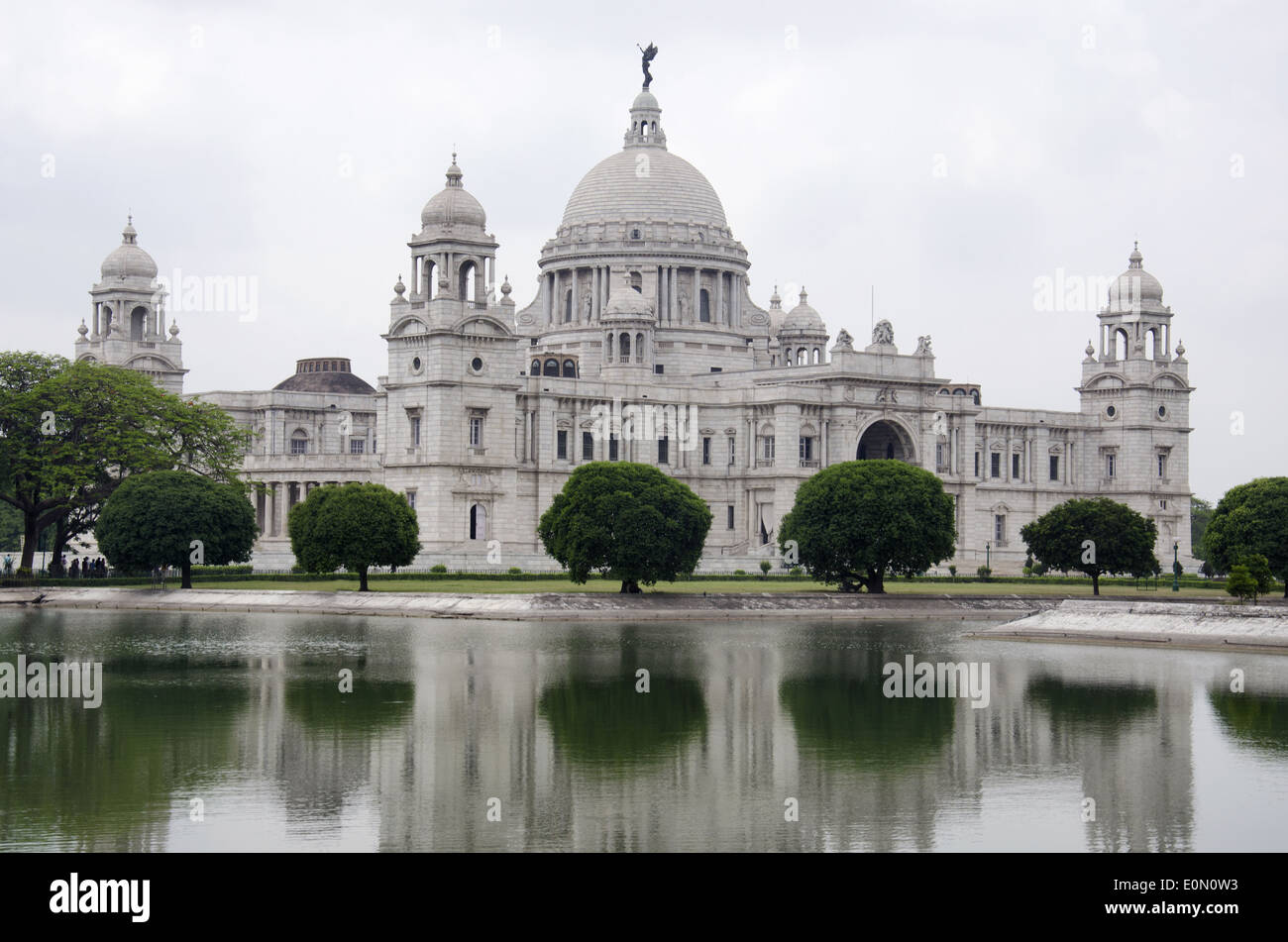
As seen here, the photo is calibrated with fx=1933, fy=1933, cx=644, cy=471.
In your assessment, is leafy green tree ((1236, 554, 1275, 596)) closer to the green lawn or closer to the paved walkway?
the green lawn

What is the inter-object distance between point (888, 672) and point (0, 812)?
87.1 ft

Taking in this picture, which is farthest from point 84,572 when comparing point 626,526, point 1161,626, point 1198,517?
point 1198,517

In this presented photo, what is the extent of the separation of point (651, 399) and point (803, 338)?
21.3m

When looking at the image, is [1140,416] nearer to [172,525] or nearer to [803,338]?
[803,338]

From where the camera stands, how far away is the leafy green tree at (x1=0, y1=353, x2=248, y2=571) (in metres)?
85.2

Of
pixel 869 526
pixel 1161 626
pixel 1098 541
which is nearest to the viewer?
pixel 1161 626

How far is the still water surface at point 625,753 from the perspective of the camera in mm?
27906

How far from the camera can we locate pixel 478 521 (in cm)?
10344

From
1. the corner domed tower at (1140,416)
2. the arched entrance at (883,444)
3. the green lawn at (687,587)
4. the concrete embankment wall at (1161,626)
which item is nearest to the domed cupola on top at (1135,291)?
the corner domed tower at (1140,416)

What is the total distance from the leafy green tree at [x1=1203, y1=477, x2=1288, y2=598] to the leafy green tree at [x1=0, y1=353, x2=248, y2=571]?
44.7 m

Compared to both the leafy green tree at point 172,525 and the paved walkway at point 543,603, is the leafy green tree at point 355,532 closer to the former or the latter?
the paved walkway at point 543,603

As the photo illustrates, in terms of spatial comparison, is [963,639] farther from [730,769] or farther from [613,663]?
[730,769]

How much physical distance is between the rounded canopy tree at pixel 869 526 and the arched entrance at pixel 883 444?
38227mm

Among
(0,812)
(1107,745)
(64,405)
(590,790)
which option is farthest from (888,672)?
Result: (64,405)
